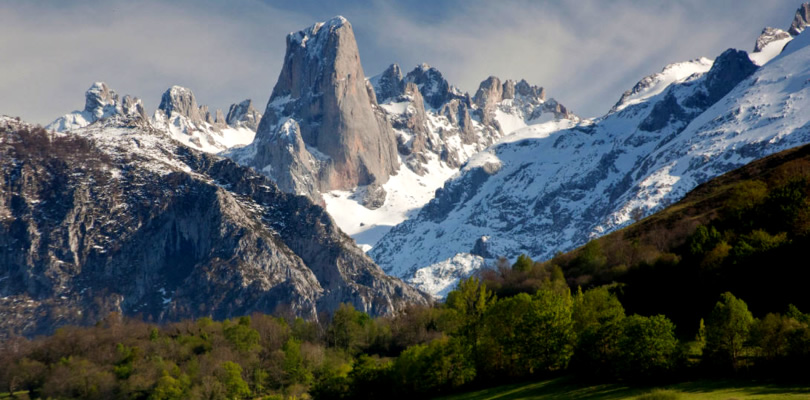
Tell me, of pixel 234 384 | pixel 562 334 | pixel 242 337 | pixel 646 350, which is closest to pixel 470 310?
pixel 562 334

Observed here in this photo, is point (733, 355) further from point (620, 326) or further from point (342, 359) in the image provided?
point (342, 359)

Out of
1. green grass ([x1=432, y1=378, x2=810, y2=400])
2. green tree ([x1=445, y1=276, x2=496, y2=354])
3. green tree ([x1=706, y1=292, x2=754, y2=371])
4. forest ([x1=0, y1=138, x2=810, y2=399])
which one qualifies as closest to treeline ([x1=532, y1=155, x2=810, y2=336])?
forest ([x1=0, y1=138, x2=810, y2=399])

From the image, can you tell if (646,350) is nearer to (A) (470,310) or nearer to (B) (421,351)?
(A) (470,310)

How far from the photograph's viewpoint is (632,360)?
60.9 metres

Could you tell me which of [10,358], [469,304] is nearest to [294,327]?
[10,358]

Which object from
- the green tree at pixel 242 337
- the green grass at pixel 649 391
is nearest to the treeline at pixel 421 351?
the green tree at pixel 242 337

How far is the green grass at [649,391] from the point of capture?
162 feet

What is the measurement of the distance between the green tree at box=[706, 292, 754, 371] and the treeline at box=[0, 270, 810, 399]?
0.09m

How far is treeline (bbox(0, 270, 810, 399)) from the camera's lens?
59312mm

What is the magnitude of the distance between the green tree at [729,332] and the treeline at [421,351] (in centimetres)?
9

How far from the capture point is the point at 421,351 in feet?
280

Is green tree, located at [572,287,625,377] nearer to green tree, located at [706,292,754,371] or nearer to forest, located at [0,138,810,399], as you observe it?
forest, located at [0,138,810,399]

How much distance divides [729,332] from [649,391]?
8960 mm

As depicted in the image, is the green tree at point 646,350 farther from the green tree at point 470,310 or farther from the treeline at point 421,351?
the green tree at point 470,310
